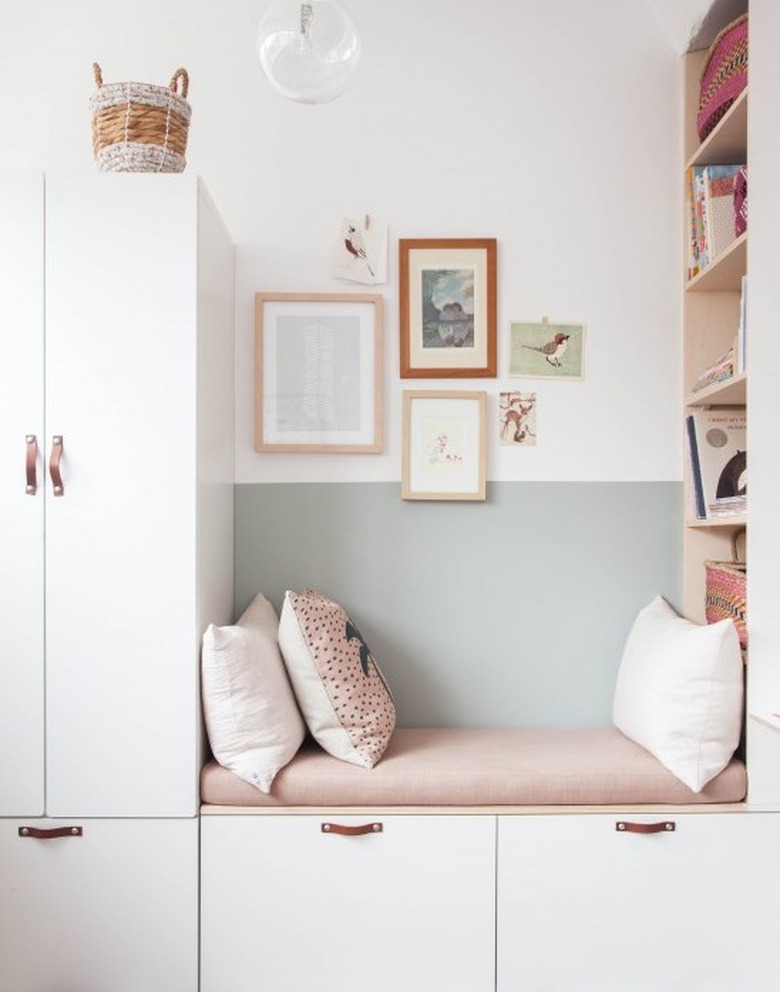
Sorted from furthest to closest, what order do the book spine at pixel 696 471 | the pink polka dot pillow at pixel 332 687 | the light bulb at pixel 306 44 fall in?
the book spine at pixel 696 471
the pink polka dot pillow at pixel 332 687
the light bulb at pixel 306 44

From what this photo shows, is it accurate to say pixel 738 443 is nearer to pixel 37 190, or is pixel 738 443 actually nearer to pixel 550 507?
pixel 550 507

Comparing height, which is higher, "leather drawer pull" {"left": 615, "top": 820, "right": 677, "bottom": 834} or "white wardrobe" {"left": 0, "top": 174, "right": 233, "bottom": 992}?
"white wardrobe" {"left": 0, "top": 174, "right": 233, "bottom": 992}

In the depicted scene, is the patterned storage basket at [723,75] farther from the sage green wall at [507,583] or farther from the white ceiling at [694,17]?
the sage green wall at [507,583]

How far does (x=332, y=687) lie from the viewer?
90.7 inches

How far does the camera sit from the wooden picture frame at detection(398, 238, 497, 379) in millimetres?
2680

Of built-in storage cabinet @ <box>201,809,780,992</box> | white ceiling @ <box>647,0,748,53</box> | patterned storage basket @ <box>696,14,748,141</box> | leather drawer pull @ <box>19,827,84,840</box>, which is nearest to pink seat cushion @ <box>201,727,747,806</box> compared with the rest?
built-in storage cabinet @ <box>201,809,780,992</box>

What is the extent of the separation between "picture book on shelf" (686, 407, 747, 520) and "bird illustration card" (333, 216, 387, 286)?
97 cm

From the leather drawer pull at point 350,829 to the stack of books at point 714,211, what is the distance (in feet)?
5.43

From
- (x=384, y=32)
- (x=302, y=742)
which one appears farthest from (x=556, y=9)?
(x=302, y=742)

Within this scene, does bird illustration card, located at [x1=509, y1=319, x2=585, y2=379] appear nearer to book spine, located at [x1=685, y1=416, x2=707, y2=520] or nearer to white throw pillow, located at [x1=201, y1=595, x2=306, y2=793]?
book spine, located at [x1=685, y1=416, x2=707, y2=520]

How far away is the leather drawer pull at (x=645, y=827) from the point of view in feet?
7.23

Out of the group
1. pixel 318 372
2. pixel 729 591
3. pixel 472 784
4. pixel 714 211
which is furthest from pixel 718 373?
pixel 472 784

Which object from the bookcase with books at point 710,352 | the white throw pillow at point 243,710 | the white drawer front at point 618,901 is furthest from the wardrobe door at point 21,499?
the bookcase with books at point 710,352

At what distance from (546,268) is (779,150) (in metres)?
0.73
